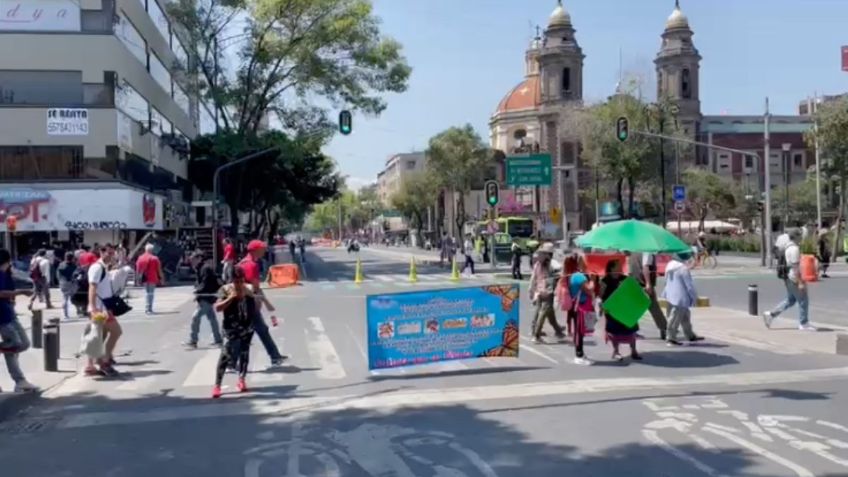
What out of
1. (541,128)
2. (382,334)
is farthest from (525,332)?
(541,128)

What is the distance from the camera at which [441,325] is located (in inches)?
515

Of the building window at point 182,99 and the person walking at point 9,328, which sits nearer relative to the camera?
the person walking at point 9,328

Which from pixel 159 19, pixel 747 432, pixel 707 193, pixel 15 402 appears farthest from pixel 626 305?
pixel 707 193

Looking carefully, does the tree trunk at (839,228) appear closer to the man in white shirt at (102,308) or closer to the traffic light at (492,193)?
the traffic light at (492,193)

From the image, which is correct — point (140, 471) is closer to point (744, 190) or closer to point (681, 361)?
point (681, 361)

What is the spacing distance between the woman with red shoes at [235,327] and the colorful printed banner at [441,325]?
177 cm

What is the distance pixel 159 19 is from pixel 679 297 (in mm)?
48449

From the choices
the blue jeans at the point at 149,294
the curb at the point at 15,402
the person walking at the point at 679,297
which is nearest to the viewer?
the curb at the point at 15,402

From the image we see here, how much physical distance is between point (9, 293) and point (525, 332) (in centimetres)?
964

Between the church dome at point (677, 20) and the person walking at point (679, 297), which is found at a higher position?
the church dome at point (677, 20)

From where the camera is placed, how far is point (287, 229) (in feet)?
554

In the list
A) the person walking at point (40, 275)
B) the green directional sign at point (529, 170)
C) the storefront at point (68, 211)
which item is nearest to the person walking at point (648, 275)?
the person walking at point (40, 275)

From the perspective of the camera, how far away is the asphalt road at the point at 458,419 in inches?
310

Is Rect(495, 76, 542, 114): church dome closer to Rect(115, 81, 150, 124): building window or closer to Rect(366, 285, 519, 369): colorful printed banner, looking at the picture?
Rect(115, 81, 150, 124): building window
